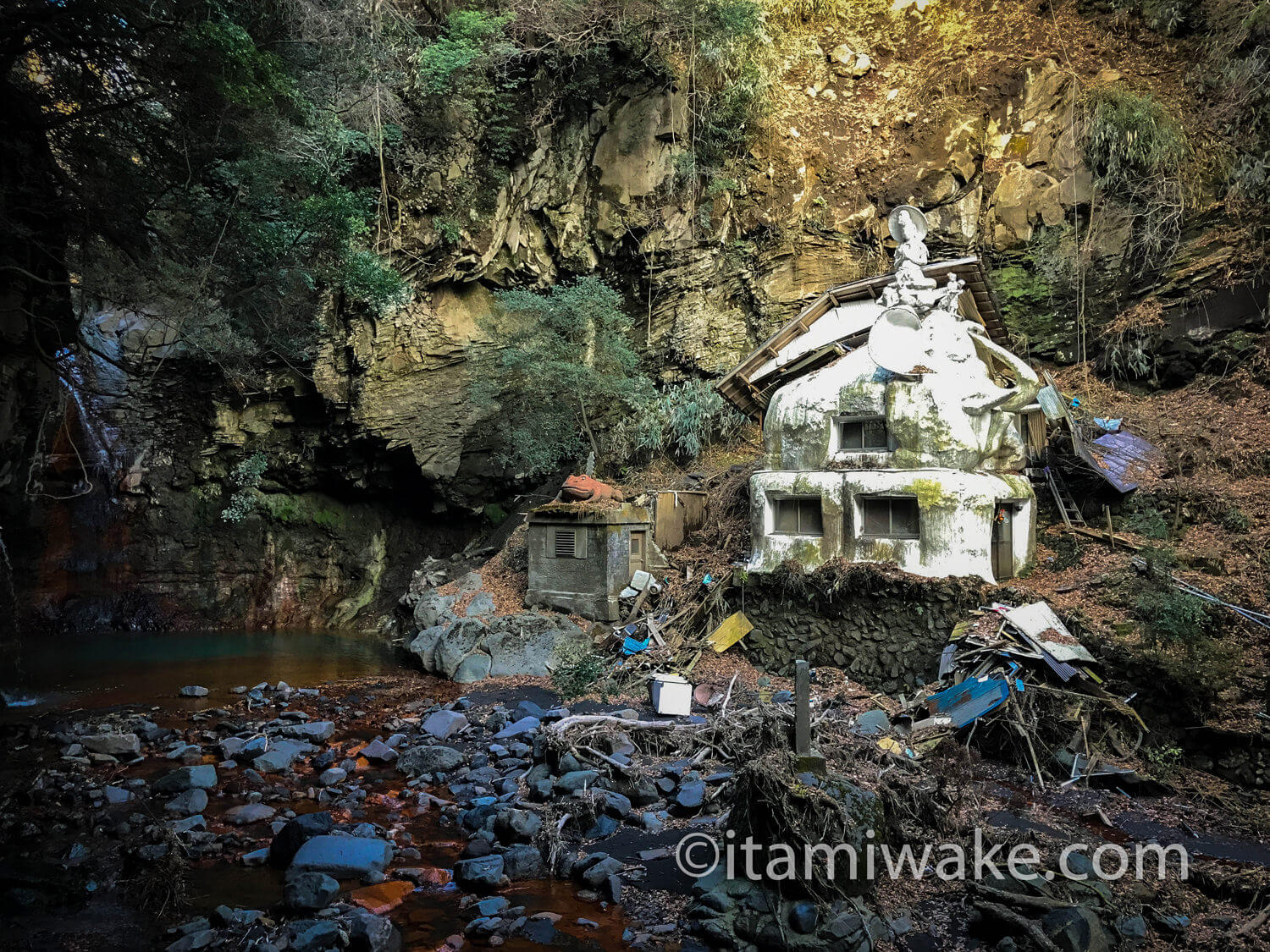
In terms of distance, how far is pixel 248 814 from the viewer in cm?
855

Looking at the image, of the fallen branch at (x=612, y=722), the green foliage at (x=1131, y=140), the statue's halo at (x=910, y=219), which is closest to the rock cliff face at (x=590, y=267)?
the green foliage at (x=1131, y=140)

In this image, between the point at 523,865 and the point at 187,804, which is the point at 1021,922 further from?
the point at 187,804

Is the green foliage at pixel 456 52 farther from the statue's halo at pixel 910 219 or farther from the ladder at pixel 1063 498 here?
the ladder at pixel 1063 498

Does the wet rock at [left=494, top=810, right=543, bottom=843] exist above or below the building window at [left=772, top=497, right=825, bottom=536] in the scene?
below

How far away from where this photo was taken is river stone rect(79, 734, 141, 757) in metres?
10.6

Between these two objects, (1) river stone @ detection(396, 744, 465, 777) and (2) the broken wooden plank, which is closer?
(1) river stone @ detection(396, 744, 465, 777)

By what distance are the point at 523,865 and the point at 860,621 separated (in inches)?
316

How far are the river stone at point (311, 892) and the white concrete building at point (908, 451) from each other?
9.74 meters

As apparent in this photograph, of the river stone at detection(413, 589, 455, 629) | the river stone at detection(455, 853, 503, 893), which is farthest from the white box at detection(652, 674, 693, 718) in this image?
the river stone at detection(413, 589, 455, 629)

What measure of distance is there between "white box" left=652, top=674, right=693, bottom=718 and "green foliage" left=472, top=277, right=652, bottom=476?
1128cm

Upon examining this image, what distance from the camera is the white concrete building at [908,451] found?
13.0 metres

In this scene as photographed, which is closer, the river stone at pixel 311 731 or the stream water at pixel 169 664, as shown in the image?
the river stone at pixel 311 731

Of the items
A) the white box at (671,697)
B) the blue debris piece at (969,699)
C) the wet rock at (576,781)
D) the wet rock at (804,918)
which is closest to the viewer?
the wet rock at (804,918)

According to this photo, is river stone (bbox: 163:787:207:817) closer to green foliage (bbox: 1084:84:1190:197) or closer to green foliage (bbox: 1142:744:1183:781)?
green foliage (bbox: 1142:744:1183:781)
